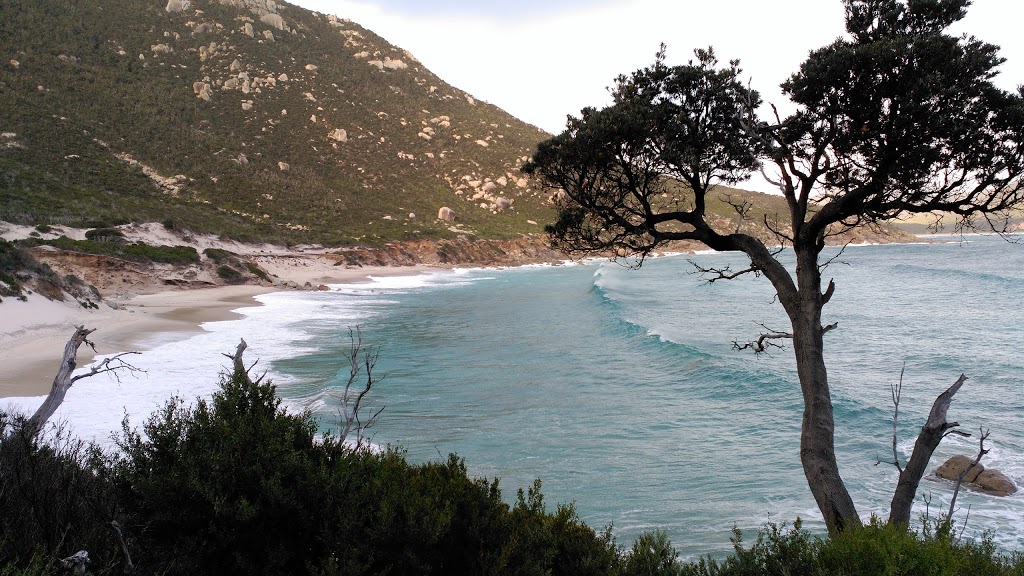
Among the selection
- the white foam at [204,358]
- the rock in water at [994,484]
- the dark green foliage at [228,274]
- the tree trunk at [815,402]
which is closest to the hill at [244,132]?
the dark green foliage at [228,274]

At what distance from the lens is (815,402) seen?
590 centimetres

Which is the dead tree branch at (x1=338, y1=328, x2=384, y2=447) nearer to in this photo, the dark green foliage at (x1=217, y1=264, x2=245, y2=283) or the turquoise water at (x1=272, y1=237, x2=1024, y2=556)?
the turquoise water at (x1=272, y1=237, x2=1024, y2=556)

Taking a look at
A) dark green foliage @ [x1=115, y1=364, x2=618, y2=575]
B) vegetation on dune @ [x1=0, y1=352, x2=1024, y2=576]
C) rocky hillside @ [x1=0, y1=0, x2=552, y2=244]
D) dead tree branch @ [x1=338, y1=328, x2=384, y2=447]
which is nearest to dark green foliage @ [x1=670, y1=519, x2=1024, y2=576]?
vegetation on dune @ [x1=0, y1=352, x2=1024, y2=576]

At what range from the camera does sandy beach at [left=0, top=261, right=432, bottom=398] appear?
13498mm

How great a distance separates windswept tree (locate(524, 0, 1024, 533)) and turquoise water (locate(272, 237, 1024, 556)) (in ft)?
5.42

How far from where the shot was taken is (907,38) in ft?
17.7

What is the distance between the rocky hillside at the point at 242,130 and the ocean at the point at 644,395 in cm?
2590

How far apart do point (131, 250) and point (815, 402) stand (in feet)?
116

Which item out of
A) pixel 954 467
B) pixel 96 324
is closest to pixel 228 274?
pixel 96 324

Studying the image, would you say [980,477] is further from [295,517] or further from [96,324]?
[96,324]

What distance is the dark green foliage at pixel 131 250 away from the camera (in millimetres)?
29828

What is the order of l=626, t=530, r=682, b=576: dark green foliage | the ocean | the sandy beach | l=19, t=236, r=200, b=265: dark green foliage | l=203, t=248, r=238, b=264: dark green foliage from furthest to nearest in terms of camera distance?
l=203, t=248, r=238, b=264: dark green foliage < l=19, t=236, r=200, b=265: dark green foliage < the sandy beach < the ocean < l=626, t=530, r=682, b=576: dark green foliage

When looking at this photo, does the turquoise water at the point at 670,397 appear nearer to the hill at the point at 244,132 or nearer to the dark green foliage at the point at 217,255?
the dark green foliage at the point at 217,255

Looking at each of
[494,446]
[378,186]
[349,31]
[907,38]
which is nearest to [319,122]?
[378,186]
